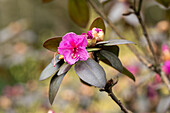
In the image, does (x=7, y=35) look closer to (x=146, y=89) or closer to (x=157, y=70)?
(x=146, y=89)

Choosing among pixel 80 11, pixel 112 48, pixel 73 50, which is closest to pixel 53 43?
pixel 73 50

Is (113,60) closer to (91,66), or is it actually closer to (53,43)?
(91,66)

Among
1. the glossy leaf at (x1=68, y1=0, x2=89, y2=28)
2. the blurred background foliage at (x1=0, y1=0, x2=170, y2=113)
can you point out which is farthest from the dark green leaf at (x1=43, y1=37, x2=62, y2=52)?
the glossy leaf at (x1=68, y1=0, x2=89, y2=28)

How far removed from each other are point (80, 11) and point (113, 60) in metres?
0.57

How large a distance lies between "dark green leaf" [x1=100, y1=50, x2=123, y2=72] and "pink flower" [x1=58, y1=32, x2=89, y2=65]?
50 millimetres

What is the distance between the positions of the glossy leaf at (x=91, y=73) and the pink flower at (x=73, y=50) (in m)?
0.02

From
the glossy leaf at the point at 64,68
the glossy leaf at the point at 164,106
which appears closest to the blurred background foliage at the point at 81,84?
the glossy leaf at the point at 164,106

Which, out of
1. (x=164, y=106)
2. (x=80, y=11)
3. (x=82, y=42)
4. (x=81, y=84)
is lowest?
(x=81, y=84)

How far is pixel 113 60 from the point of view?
534mm

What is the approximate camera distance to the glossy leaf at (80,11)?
1.04 metres

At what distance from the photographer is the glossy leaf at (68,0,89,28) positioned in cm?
104

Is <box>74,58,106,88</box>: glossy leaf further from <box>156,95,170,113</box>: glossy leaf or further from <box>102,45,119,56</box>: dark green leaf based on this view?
<box>156,95,170,113</box>: glossy leaf

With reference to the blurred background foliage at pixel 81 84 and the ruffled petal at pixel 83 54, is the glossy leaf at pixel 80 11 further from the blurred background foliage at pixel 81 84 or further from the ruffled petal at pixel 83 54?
the ruffled petal at pixel 83 54

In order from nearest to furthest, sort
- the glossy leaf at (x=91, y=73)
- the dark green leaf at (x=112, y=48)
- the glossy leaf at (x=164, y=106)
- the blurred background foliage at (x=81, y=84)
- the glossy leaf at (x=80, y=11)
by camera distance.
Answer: the glossy leaf at (x=91, y=73)
the dark green leaf at (x=112, y=48)
the glossy leaf at (x=164, y=106)
the glossy leaf at (x=80, y=11)
the blurred background foliage at (x=81, y=84)
